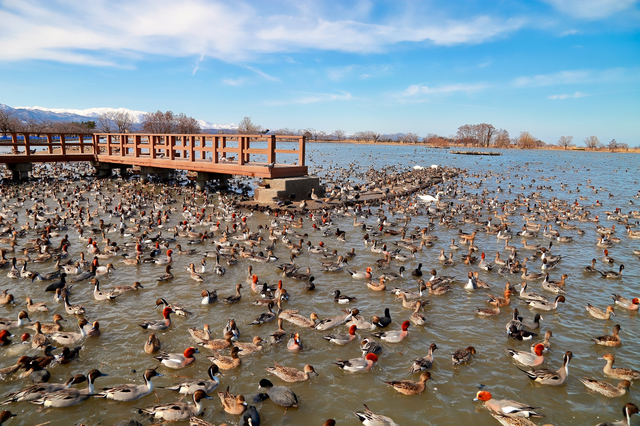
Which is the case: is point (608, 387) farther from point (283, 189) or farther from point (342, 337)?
point (283, 189)

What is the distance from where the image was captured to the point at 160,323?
10250mm

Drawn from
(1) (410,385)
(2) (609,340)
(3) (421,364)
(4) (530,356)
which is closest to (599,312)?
(2) (609,340)

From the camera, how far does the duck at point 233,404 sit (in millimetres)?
7250

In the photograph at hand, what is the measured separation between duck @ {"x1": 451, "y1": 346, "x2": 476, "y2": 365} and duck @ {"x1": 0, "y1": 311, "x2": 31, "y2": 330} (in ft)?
37.8

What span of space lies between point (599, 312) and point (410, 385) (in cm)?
797

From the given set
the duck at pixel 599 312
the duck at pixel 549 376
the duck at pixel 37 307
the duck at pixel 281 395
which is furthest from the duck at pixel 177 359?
the duck at pixel 599 312

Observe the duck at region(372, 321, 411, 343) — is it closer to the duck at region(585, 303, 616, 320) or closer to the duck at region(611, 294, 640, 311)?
the duck at region(585, 303, 616, 320)

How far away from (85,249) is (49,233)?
345 centimetres

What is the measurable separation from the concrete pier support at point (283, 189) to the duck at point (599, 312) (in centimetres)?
1865

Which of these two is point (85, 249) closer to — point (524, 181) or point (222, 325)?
point (222, 325)

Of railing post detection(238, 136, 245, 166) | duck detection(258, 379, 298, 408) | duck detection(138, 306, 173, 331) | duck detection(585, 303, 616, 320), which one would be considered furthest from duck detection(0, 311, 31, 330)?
railing post detection(238, 136, 245, 166)

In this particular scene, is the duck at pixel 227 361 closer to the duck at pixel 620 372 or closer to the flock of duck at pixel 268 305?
the flock of duck at pixel 268 305

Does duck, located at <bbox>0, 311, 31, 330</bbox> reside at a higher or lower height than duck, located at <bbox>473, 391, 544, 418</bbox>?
higher

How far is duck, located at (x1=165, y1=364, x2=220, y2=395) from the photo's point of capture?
7.75 meters
